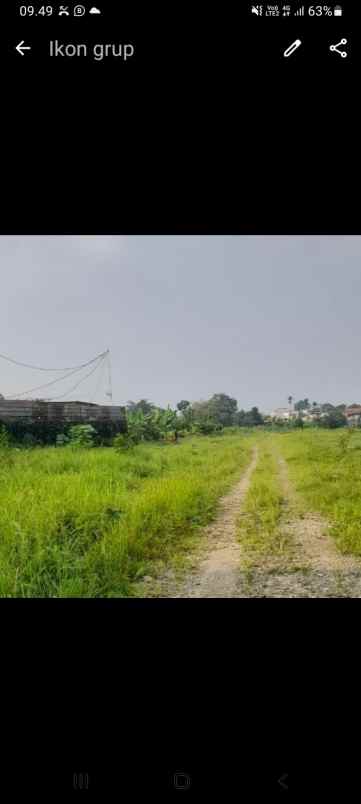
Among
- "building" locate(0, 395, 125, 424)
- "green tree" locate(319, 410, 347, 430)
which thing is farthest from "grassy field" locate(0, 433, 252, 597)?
"green tree" locate(319, 410, 347, 430)

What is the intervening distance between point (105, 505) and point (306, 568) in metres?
0.85

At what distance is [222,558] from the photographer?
4.71 feet

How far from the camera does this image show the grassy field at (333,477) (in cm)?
162

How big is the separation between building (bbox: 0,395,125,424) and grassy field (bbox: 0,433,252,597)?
186mm

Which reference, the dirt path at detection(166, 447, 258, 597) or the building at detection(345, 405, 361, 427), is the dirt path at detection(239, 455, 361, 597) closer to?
the dirt path at detection(166, 447, 258, 597)

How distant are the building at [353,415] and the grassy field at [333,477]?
0.14 m
